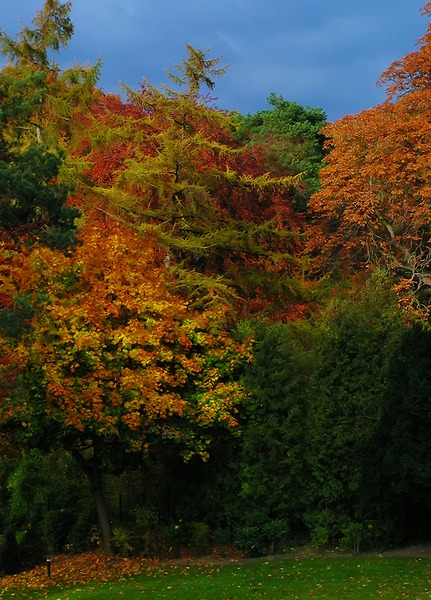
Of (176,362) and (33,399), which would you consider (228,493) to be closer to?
(176,362)

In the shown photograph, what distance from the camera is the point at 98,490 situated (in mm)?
20969

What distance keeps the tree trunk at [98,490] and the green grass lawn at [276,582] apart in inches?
98.4

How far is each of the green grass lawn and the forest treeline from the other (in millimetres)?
1583

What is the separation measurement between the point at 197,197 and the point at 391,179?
642cm

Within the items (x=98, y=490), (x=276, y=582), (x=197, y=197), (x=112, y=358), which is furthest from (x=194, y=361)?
(x=197, y=197)

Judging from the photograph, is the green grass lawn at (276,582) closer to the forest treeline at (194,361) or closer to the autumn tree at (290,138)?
the forest treeline at (194,361)

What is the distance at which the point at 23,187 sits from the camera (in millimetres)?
13336

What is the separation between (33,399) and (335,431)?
7366 millimetres

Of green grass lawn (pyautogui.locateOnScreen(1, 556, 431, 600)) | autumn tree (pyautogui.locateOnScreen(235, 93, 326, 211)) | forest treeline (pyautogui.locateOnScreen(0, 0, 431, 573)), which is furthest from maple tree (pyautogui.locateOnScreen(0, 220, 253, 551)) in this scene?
autumn tree (pyautogui.locateOnScreen(235, 93, 326, 211))

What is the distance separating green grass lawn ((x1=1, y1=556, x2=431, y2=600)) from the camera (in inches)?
546

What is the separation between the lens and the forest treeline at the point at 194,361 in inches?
671

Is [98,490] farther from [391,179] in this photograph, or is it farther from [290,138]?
[290,138]

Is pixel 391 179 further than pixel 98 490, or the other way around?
pixel 391 179

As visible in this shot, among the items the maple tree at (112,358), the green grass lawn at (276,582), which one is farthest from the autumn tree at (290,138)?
the green grass lawn at (276,582)
